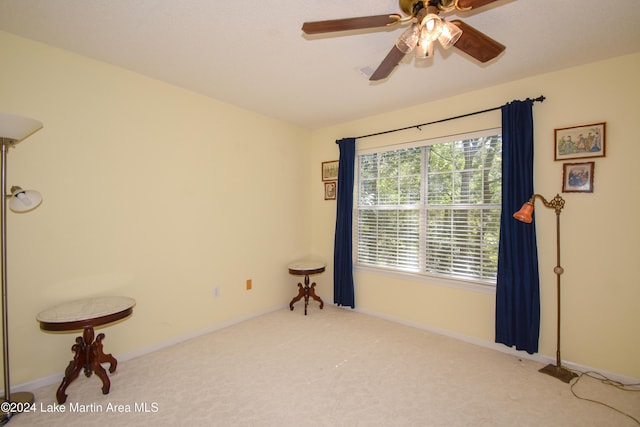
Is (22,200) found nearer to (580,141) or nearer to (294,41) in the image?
(294,41)

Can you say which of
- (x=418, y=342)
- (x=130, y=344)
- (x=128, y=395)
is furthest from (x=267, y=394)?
(x=418, y=342)

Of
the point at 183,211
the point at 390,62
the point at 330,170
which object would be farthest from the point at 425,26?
the point at 330,170

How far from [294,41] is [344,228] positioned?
236 cm

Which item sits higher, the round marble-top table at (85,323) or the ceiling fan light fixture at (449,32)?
the ceiling fan light fixture at (449,32)

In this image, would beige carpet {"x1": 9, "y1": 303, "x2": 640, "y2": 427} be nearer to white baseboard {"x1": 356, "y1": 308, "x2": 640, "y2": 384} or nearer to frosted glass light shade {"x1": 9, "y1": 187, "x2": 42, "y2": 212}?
white baseboard {"x1": 356, "y1": 308, "x2": 640, "y2": 384}

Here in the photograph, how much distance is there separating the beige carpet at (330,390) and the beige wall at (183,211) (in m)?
0.34

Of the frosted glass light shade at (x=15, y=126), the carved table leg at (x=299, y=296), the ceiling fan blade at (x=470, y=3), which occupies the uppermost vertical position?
the ceiling fan blade at (x=470, y=3)

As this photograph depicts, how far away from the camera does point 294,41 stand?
2119mm

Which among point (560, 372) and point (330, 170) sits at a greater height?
point (330, 170)

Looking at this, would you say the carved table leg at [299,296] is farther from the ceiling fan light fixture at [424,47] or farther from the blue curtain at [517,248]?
the ceiling fan light fixture at [424,47]

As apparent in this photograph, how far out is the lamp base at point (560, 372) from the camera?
7.67ft

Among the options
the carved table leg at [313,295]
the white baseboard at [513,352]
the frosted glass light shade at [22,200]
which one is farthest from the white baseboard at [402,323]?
the frosted glass light shade at [22,200]

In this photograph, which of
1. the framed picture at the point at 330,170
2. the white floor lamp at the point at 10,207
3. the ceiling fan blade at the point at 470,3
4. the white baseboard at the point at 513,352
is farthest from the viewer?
the framed picture at the point at 330,170

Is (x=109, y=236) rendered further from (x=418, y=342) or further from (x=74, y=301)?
(x=418, y=342)
